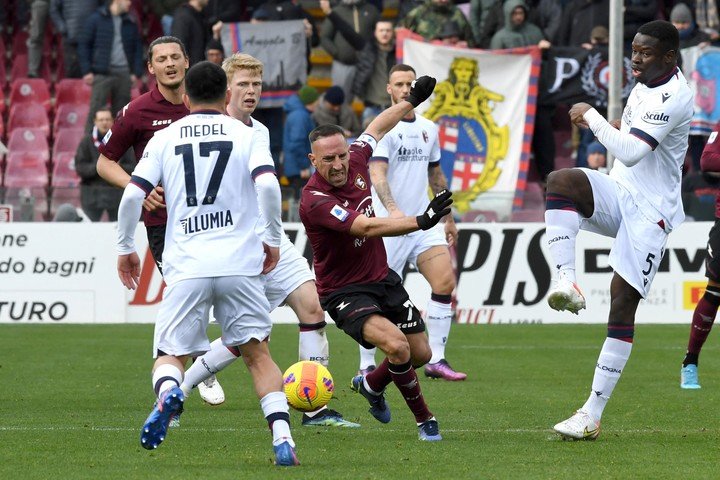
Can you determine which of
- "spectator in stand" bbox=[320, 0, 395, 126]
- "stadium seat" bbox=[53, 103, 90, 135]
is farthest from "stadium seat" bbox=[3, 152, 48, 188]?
"spectator in stand" bbox=[320, 0, 395, 126]

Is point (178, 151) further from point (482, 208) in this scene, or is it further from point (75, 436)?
point (482, 208)

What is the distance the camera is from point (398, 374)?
8148 millimetres

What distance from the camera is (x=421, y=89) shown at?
852 centimetres

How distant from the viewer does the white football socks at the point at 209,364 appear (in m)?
8.66

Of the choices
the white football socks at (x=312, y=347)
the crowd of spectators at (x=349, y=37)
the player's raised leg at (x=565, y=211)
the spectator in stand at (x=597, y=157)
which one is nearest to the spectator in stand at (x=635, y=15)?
the crowd of spectators at (x=349, y=37)

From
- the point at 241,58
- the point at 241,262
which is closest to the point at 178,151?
the point at 241,262

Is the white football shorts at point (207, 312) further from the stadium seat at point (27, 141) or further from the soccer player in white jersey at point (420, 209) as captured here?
the stadium seat at point (27, 141)

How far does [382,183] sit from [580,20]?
1028 centimetres

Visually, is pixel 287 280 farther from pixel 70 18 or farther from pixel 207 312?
pixel 70 18

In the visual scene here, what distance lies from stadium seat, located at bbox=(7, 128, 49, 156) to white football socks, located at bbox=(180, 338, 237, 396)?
543 inches

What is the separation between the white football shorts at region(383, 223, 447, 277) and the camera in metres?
11.7

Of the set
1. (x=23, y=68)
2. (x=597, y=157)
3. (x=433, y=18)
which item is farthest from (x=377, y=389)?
(x=23, y=68)

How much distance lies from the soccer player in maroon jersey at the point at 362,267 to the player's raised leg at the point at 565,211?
98cm

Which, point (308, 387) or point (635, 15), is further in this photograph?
point (635, 15)
